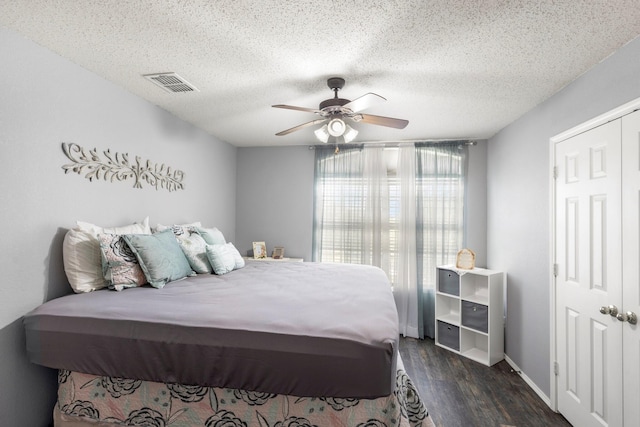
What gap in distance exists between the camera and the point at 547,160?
2553mm

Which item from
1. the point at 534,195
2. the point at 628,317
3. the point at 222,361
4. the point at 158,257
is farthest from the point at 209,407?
the point at 534,195

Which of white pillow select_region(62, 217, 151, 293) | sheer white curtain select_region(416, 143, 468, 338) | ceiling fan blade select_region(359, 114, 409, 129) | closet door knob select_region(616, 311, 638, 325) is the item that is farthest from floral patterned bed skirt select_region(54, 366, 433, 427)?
sheer white curtain select_region(416, 143, 468, 338)

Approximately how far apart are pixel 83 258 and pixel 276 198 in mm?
2638

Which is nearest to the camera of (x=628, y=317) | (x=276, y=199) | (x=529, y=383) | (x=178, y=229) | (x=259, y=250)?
(x=628, y=317)

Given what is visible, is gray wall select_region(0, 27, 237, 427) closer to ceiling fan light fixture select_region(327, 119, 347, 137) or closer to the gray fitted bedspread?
the gray fitted bedspread

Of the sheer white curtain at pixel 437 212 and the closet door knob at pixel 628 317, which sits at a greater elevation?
the sheer white curtain at pixel 437 212

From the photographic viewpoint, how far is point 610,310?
1.85 m

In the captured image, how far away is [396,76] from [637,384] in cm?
236

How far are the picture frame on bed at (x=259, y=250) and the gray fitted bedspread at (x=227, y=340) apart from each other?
2.24 metres

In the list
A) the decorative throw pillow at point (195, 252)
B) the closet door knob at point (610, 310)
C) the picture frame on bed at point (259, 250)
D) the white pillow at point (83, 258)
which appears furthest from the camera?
the picture frame on bed at point (259, 250)

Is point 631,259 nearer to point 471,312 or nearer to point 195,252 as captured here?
point 471,312

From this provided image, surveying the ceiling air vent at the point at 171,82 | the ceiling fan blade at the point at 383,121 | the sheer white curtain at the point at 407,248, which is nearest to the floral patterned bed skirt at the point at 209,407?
the ceiling fan blade at the point at 383,121

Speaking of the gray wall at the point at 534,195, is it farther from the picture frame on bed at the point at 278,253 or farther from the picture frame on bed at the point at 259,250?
the picture frame on bed at the point at 259,250

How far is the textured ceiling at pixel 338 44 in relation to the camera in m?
1.53
